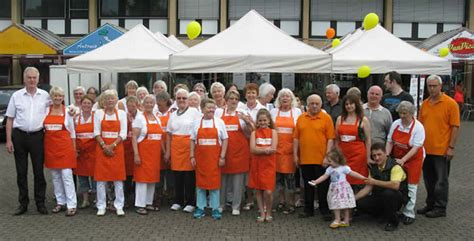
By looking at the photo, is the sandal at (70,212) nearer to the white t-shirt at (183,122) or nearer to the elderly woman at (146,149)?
the elderly woman at (146,149)

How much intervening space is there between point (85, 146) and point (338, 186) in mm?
3569

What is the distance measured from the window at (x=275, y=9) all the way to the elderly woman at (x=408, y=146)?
19549 mm

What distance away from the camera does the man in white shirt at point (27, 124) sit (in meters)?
7.32

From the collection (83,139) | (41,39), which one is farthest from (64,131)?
(41,39)

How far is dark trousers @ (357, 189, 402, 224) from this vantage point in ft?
22.0

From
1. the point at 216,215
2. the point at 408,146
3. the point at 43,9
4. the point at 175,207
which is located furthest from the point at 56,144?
the point at 43,9

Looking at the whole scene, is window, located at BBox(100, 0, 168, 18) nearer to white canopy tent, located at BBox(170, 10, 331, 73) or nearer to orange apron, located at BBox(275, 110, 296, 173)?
white canopy tent, located at BBox(170, 10, 331, 73)

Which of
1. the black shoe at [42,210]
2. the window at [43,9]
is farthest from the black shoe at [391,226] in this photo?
the window at [43,9]

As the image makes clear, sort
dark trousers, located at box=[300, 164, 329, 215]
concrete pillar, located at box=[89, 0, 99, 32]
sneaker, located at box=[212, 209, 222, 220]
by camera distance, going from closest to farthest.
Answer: dark trousers, located at box=[300, 164, 329, 215] → sneaker, located at box=[212, 209, 222, 220] → concrete pillar, located at box=[89, 0, 99, 32]

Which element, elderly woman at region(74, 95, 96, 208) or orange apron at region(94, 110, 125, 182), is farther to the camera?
elderly woman at region(74, 95, 96, 208)

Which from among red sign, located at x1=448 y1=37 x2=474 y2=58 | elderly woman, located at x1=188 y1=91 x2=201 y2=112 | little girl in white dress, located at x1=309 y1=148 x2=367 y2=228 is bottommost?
little girl in white dress, located at x1=309 y1=148 x2=367 y2=228

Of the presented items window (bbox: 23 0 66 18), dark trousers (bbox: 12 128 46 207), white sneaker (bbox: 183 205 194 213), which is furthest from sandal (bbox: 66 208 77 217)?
window (bbox: 23 0 66 18)

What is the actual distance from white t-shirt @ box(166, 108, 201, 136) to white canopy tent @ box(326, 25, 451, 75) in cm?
336

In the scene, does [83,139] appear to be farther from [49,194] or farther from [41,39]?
[41,39]
